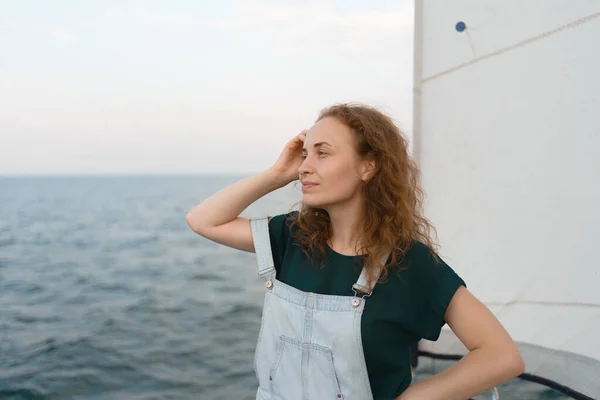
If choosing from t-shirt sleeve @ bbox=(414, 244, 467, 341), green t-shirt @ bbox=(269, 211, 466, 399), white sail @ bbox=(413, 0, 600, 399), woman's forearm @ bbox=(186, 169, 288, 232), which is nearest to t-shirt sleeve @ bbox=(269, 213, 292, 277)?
woman's forearm @ bbox=(186, 169, 288, 232)

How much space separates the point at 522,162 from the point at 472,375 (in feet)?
5.05

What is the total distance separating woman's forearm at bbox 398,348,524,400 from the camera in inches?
55.7

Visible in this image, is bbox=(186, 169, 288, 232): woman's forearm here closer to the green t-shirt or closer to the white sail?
the green t-shirt

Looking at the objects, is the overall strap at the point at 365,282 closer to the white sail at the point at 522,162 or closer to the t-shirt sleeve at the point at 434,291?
the t-shirt sleeve at the point at 434,291

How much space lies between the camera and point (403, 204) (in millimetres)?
1707

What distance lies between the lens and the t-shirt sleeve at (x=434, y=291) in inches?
58.0

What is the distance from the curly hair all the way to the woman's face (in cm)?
3

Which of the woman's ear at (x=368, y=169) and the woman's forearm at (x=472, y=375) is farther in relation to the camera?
the woman's ear at (x=368, y=169)

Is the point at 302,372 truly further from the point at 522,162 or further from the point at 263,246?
the point at 522,162

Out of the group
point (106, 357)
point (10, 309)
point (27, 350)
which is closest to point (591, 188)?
point (106, 357)

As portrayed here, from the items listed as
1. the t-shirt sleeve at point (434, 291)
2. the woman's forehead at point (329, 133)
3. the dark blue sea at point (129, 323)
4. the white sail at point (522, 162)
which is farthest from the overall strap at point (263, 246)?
the white sail at point (522, 162)

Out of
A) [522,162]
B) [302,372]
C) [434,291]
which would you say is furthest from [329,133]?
[522,162]

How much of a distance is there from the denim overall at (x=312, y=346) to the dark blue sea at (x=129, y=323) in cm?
80

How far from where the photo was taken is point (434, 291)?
1.49 m
